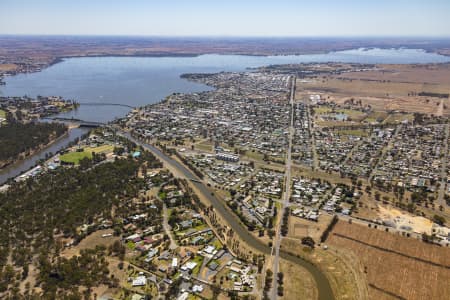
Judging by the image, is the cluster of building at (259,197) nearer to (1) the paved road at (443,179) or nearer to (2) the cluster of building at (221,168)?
(2) the cluster of building at (221,168)

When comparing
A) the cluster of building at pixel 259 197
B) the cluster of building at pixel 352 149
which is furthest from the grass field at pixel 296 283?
the cluster of building at pixel 352 149

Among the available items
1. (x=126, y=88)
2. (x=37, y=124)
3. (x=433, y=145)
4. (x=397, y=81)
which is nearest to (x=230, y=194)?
(x=433, y=145)

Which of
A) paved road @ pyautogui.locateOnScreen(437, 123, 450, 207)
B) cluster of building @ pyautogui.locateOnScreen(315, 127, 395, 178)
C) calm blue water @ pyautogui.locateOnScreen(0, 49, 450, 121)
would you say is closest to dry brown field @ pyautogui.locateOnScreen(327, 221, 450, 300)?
paved road @ pyautogui.locateOnScreen(437, 123, 450, 207)

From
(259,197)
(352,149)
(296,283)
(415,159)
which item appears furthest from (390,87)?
(296,283)

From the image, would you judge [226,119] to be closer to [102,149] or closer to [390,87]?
[102,149]

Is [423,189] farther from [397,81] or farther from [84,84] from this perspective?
[84,84]

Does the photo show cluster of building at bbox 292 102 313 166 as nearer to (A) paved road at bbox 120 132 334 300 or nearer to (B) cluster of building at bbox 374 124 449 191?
(B) cluster of building at bbox 374 124 449 191
